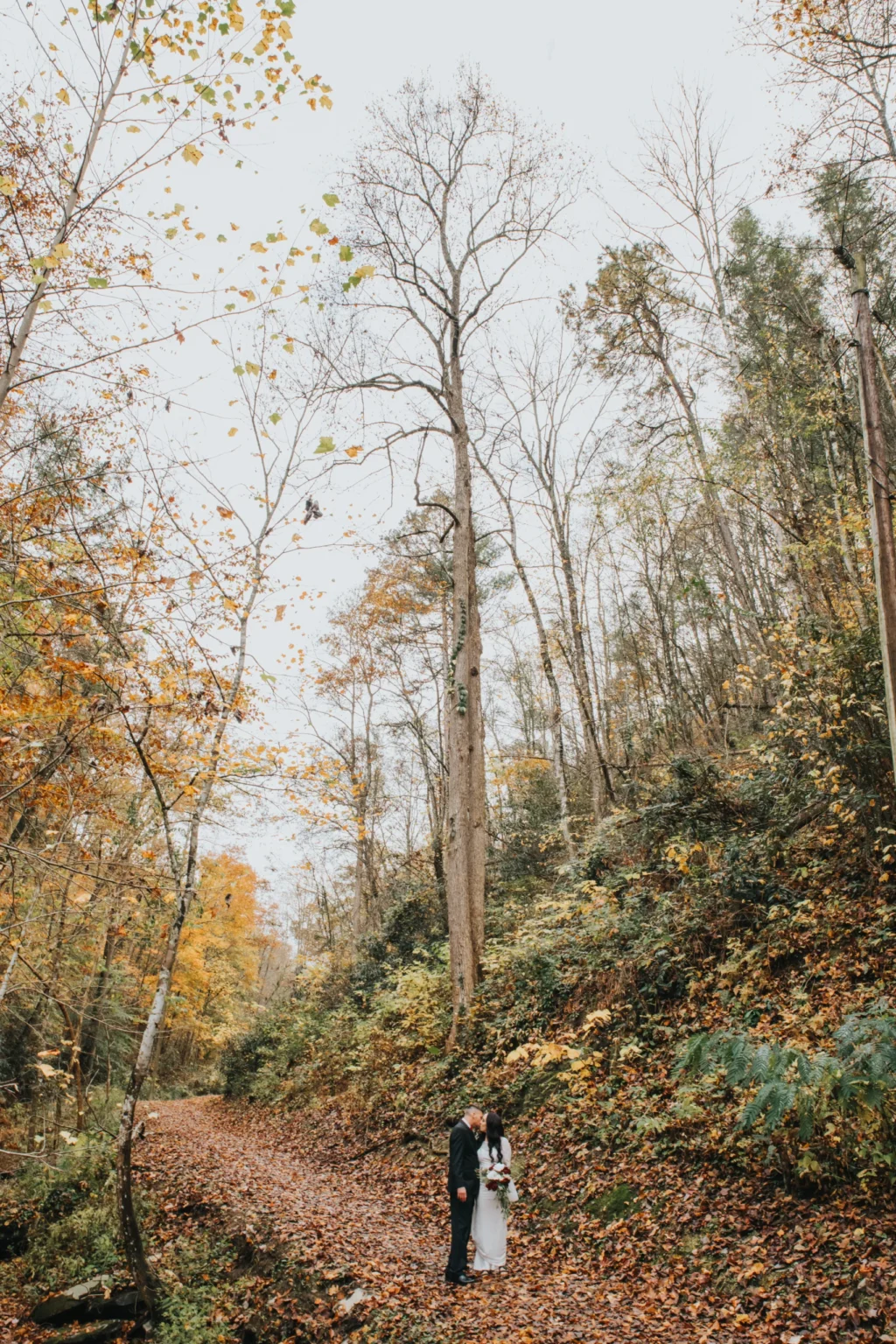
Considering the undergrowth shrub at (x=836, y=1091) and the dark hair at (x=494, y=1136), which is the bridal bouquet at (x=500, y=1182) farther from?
the undergrowth shrub at (x=836, y=1091)

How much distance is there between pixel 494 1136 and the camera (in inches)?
220

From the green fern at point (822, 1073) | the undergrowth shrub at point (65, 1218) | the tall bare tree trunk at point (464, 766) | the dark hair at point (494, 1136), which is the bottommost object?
the undergrowth shrub at point (65, 1218)

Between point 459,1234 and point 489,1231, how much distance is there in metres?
0.28

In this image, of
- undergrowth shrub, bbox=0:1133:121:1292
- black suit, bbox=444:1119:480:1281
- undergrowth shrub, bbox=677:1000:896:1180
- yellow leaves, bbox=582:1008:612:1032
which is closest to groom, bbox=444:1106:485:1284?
black suit, bbox=444:1119:480:1281

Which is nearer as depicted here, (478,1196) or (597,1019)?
(478,1196)

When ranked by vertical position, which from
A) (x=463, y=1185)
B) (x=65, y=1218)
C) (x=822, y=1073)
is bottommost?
(x=65, y=1218)

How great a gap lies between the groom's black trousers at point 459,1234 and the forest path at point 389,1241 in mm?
137

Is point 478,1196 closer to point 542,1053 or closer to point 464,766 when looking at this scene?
point 542,1053

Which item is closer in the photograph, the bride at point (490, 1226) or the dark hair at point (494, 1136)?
the bride at point (490, 1226)

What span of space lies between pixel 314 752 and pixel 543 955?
162 inches

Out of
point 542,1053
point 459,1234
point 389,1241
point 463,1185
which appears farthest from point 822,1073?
point 389,1241

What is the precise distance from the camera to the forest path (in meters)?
4.33

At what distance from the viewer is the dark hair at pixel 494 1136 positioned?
5.56 m

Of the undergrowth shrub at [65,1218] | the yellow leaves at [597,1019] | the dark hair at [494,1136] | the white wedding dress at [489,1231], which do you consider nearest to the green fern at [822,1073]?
the dark hair at [494,1136]
